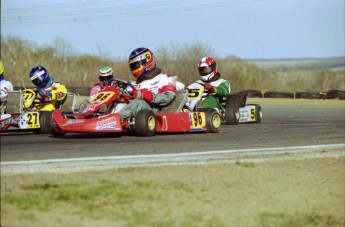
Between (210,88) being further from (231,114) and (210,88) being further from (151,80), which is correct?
(151,80)

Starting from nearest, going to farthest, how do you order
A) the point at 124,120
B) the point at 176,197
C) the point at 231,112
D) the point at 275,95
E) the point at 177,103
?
1. the point at 176,197
2. the point at 124,120
3. the point at 177,103
4. the point at 231,112
5. the point at 275,95

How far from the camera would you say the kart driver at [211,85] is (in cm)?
1675


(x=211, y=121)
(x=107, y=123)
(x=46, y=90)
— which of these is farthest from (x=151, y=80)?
(x=46, y=90)

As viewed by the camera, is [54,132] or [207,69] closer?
[54,132]

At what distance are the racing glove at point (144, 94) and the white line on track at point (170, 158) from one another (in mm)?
2932

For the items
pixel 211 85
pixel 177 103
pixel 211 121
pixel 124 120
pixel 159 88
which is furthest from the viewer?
pixel 211 85

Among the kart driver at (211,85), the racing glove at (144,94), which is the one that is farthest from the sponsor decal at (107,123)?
the kart driver at (211,85)

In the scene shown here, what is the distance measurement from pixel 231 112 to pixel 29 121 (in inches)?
186

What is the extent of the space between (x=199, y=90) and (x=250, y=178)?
261 inches

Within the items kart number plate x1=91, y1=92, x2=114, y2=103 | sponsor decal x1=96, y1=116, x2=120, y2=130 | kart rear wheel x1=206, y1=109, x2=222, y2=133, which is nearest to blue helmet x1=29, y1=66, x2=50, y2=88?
kart number plate x1=91, y1=92, x2=114, y2=103

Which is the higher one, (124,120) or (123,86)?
(123,86)

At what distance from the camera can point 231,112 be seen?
57.5 ft

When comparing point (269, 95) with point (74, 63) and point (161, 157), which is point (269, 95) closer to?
point (74, 63)

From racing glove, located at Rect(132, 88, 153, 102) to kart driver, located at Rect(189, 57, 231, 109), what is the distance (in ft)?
8.58
